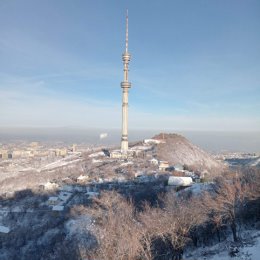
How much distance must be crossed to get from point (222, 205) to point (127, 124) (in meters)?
53.7

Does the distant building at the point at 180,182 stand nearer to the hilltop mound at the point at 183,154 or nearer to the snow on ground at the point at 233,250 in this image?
the snow on ground at the point at 233,250

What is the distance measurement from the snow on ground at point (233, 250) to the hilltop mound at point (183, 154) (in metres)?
41.2

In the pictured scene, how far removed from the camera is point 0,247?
111 ft

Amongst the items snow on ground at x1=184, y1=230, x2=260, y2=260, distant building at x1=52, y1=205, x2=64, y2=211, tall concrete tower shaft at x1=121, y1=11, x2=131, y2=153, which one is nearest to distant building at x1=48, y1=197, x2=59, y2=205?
distant building at x1=52, y1=205, x2=64, y2=211

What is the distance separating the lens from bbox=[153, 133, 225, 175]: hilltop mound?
65.5 metres

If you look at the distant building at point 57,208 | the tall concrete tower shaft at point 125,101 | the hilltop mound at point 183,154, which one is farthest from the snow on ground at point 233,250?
the tall concrete tower shaft at point 125,101

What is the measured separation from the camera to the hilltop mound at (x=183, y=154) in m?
65.5

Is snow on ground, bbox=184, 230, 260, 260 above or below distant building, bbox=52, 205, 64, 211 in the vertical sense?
Result: above

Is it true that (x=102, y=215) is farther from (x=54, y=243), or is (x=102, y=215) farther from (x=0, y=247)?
(x=0, y=247)

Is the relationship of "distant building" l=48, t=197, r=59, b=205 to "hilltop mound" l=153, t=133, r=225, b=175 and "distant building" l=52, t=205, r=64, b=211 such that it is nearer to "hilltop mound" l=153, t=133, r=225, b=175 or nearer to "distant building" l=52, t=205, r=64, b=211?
"distant building" l=52, t=205, r=64, b=211

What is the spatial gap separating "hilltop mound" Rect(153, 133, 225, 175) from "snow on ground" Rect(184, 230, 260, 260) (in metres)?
41.2

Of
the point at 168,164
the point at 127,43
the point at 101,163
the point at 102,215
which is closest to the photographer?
the point at 102,215

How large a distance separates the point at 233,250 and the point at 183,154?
166ft

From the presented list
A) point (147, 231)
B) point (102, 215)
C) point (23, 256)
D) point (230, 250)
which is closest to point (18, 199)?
point (23, 256)
